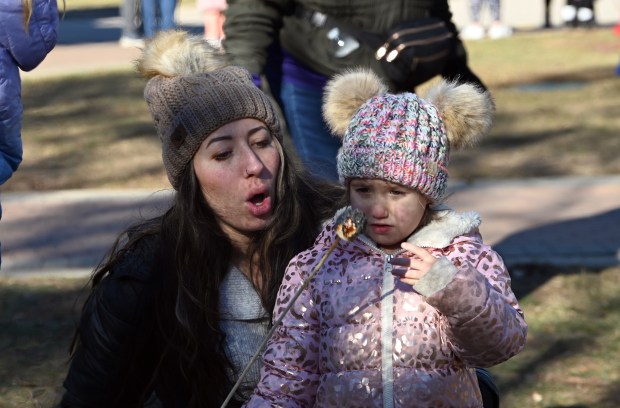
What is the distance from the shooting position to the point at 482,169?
344 inches

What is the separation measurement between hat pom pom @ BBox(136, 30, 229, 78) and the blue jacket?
0.65 meters

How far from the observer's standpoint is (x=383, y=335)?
2738 millimetres

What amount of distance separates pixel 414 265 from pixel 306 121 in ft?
6.96

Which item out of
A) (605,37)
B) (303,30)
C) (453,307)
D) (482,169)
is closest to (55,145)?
(482,169)

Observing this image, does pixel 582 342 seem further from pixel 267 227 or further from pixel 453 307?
pixel 453 307

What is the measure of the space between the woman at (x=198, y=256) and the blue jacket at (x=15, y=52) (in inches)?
28.0

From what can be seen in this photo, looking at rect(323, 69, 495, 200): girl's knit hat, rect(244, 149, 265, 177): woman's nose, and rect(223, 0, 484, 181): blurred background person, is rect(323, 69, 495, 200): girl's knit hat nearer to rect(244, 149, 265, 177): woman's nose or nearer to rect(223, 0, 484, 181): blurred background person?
rect(244, 149, 265, 177): woman's nose

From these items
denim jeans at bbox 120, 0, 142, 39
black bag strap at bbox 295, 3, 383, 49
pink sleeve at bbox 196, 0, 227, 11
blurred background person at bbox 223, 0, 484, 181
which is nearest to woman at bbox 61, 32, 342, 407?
blurred background person at bbox 223, 0, 484, 181

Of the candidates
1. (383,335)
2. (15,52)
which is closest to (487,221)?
(15,52)

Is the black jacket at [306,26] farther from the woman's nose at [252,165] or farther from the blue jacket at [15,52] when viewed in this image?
the woman's nose at [252,165]

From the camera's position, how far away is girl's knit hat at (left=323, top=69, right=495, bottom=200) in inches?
110

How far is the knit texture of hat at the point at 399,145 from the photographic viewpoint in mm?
2799

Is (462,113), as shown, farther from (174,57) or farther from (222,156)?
(174,57)

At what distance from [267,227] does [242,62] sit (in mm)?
1301
